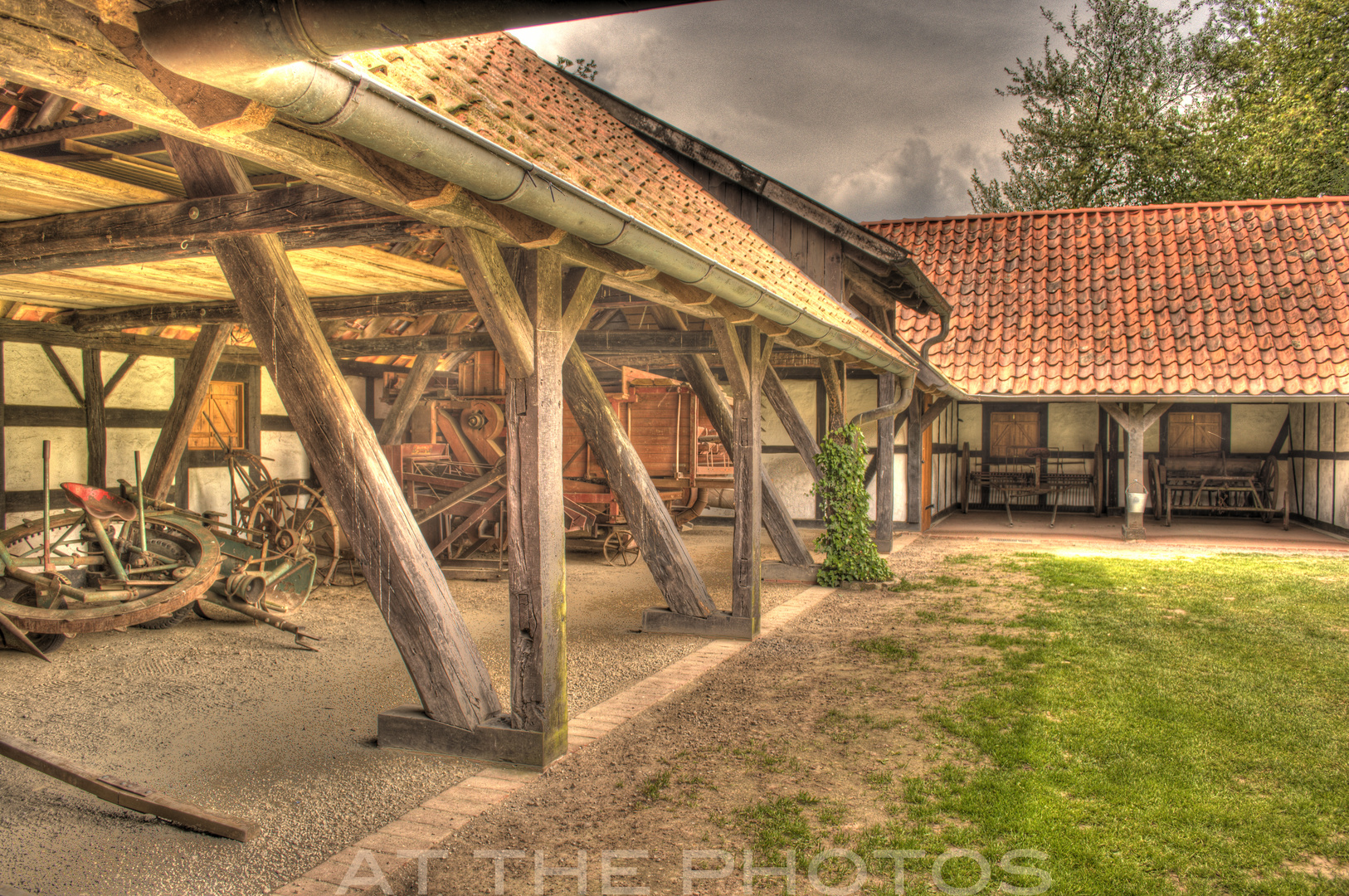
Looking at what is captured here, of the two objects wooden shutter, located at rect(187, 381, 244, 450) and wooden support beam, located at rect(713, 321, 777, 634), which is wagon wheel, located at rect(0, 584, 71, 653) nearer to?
wooden shutter, located at rect(187, 381, 244, 450)

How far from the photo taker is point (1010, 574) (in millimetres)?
9352

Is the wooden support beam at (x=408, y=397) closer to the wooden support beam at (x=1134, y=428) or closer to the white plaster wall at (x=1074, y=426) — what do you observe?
the wooden support beam at (x=1134, y=428)

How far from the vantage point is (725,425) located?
7812mm

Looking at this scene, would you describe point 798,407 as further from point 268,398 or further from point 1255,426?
point 1255,426

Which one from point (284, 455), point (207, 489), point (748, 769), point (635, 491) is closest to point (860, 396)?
point (635, 491)

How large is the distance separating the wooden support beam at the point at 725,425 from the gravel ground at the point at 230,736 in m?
1.51

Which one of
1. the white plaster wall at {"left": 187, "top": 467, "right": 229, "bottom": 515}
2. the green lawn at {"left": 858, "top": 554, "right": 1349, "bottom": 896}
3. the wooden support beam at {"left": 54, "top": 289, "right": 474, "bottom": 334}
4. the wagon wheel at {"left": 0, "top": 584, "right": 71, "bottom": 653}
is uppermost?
the wooden support beam at {"left": 54, "top": 289, "right": 474, "bottom": 334}

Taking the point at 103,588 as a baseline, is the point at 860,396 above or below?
above

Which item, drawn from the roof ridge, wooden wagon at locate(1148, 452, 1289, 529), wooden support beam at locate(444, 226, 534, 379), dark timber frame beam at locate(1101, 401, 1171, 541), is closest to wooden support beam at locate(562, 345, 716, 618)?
wooden support beam at locate(444, 226, 534, 379)

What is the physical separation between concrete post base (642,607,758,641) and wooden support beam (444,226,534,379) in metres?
3.28

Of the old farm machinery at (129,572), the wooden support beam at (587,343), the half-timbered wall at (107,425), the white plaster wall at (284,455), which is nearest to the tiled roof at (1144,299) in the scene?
the wooden support beam at (587,343)

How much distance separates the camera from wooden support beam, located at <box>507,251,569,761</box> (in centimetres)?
379

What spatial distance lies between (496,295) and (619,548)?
6897 mm

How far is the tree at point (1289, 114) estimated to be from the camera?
19.5m
